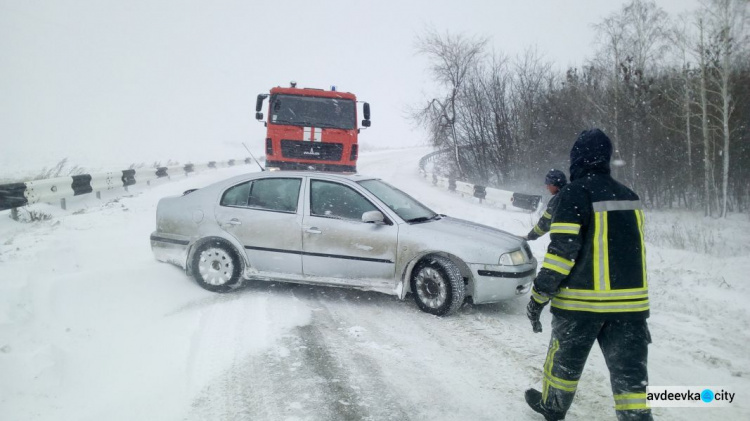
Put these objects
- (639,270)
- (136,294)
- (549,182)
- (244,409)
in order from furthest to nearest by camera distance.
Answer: (549,182), (136,294), (244,409), (639,270)

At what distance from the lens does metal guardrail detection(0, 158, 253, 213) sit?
26.6 ft

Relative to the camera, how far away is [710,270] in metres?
6.96

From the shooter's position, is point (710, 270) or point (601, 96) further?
point (601, 96)

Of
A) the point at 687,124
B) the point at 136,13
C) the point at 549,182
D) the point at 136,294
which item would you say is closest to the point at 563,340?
the point at 549,182

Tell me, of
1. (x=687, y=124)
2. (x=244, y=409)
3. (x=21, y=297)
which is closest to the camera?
(x=244, y=409)

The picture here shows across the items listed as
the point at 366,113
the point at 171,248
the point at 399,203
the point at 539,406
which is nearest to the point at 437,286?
the point at 399,203

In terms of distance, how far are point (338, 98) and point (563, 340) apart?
34.0ft

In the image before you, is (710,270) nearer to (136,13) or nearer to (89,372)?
(89,372)

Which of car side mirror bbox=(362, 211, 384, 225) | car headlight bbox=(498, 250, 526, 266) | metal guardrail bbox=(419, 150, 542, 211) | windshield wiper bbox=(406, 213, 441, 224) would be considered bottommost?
car headlight bbox=(498, 250, 526, 266)

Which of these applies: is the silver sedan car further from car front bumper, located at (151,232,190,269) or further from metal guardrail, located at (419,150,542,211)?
metal guardrail, located at (419,150,542,211)

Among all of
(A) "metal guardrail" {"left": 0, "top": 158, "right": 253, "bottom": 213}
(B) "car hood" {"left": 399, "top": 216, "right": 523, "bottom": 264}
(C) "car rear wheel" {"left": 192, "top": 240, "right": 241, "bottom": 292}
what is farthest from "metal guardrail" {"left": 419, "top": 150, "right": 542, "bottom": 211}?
(A) "metal guardrail" {"left": 0, "top": 158, "right": 253, "bottom": 213}

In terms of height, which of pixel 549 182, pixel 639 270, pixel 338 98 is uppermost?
pixel 338 98

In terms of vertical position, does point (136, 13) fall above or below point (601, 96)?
above

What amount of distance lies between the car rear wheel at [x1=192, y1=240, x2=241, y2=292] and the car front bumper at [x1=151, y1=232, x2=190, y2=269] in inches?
8.1
